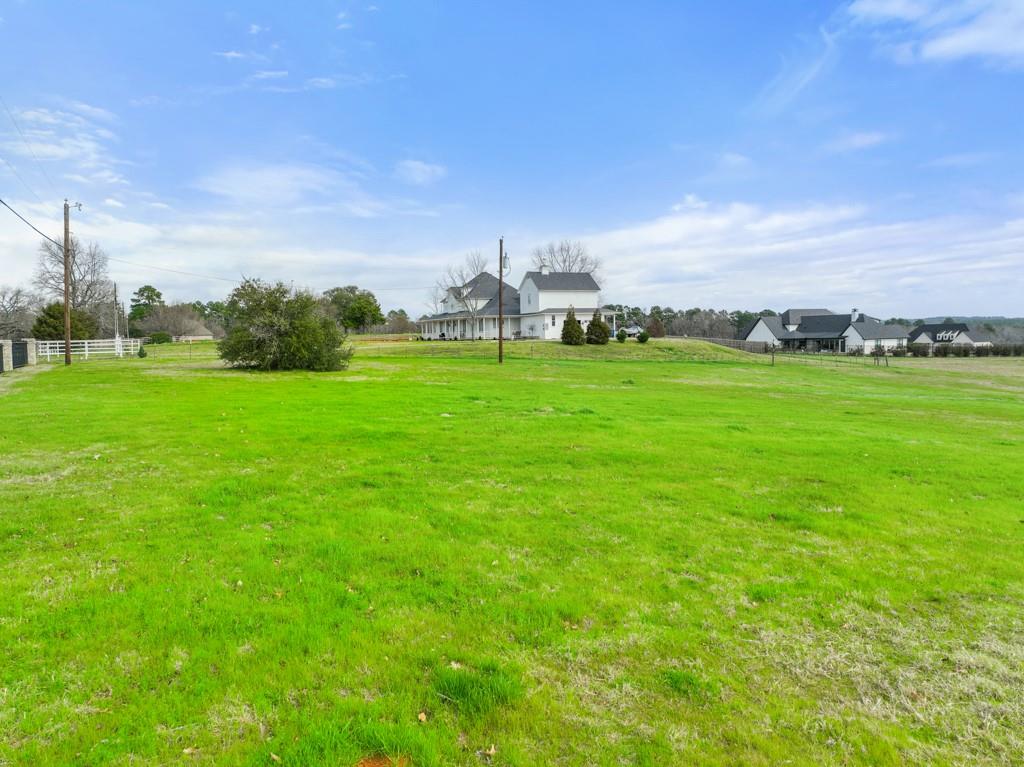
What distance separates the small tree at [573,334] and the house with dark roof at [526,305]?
14.6ft

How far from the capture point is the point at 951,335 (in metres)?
90.6

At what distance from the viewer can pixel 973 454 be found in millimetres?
10305

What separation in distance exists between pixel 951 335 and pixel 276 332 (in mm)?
106626

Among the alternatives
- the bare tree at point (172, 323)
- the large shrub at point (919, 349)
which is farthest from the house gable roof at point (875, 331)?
the bare tree at point (172, 323)

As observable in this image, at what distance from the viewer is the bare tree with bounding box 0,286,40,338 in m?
53.2

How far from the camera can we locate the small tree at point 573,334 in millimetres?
50281

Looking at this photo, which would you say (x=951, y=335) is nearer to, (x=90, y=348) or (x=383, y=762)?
(x=383, y=762)

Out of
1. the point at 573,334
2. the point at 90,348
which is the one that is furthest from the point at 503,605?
the point at 90,348

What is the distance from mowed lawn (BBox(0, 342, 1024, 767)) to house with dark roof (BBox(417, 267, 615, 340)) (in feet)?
159

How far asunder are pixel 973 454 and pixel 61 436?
17.2 metres

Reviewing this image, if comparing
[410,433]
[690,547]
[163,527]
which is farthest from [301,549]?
[410,433]

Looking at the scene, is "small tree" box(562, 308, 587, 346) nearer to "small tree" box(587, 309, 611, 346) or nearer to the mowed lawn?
Result: "small tree" box(587, 309, 611, 346)

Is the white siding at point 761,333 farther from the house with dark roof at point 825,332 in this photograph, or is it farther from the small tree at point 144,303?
the small tree at point 144,303

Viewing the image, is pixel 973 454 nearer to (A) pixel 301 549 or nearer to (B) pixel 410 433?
(B) pixel 410 433
